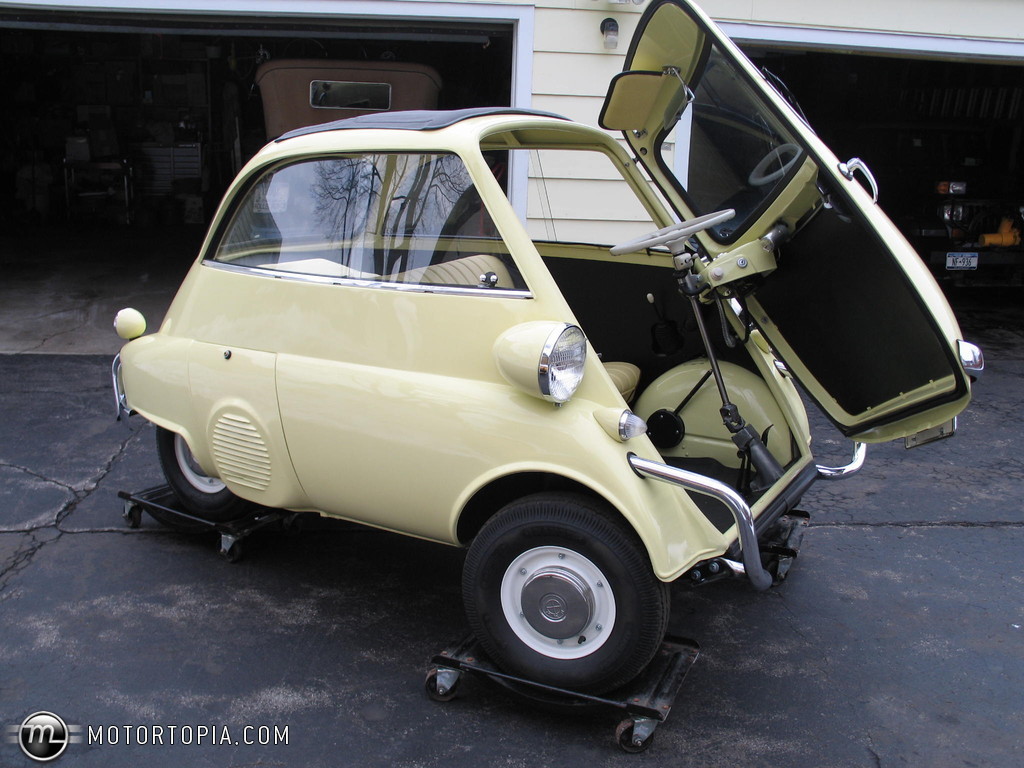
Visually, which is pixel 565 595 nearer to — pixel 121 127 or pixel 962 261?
pixel 962 261

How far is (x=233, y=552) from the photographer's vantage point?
12.5 ft

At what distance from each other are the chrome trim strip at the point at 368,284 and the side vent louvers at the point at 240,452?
1.88ft

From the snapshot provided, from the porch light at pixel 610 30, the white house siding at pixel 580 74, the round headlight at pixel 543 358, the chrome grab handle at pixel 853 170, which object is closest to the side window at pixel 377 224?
the round headlight at pixel 543 358

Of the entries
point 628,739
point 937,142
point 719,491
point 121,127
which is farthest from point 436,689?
point 121,127

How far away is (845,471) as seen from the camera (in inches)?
134

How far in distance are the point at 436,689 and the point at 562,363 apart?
1.19 meters

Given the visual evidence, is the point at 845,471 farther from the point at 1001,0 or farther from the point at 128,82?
the point at 128,82

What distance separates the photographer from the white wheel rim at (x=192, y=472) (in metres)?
3.95

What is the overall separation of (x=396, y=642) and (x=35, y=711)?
1203mm

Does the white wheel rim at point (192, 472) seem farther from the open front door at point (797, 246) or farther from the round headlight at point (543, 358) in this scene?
the open front door at point (797, 246)

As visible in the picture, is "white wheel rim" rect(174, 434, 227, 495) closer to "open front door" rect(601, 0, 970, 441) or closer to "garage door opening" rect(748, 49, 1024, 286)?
"open front door" rect(601, 0, 970, 441)

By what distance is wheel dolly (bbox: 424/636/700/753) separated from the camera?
2.65m

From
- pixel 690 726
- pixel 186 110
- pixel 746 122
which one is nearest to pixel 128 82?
pixel 186 110

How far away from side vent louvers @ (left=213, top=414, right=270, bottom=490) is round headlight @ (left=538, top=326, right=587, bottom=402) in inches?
49.9
